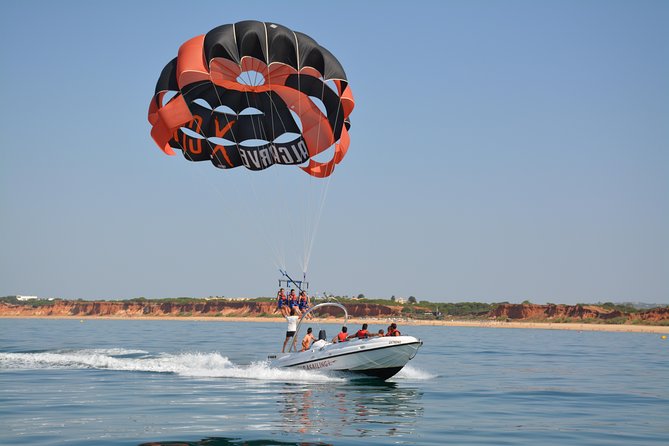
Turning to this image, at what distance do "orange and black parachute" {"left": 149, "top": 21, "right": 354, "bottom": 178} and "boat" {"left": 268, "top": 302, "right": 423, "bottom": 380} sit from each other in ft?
23.5

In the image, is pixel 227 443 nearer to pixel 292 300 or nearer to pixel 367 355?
pixel 367 355

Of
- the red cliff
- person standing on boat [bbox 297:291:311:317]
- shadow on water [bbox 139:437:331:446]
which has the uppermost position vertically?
the red cliff

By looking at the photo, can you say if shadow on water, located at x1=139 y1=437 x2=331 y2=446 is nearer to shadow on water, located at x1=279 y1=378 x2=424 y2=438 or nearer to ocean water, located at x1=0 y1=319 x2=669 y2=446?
ocean water, located at x1=0 y1=319 x2=669 y2=446

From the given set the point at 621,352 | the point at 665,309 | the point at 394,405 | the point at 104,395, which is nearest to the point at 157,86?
the point at 104,395

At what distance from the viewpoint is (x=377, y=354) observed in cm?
2225

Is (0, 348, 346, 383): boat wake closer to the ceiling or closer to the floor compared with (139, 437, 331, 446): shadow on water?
closer to the ceiling

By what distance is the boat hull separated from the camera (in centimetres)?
2214

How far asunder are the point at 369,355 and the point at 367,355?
59 millimetres

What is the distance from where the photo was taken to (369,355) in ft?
73.2

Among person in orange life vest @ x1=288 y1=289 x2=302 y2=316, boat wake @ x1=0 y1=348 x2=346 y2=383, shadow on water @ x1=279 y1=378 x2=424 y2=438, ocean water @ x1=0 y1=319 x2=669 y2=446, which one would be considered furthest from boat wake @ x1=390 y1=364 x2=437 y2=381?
person in orange life vest @ x1=288 y1=289 x2=302 y2=316

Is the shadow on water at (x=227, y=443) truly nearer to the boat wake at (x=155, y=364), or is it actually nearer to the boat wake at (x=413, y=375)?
the boat wake at (x=155, y=364)

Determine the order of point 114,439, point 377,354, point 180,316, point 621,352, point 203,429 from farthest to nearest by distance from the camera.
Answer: point 180,316 < point 621,352 < point 377,354 < point 203,429 < point 114,439

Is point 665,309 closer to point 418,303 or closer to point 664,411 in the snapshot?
point 418,303

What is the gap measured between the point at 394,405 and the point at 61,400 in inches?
303
